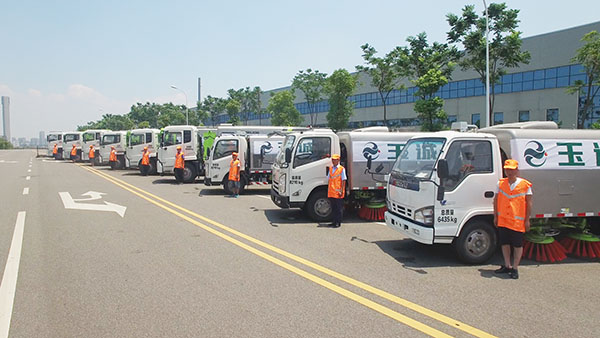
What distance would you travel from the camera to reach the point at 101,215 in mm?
10797

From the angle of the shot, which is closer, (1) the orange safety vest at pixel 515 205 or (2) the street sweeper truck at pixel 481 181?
(1) the orange safety vest at pixel 515 205

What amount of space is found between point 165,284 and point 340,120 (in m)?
34.7

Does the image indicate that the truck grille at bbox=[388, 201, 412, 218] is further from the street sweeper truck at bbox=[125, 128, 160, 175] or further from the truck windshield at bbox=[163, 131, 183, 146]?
the street sweeper truck at bbox=[125, 128, 160, 175]

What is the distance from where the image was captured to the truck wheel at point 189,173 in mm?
20375

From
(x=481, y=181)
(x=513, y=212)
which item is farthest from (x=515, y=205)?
(x=481, y=181)

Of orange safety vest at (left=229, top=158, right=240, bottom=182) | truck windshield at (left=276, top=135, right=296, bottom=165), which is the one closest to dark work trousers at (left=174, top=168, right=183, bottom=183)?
orange safety vest at (left=229, top=158, right=240, bottom=182)

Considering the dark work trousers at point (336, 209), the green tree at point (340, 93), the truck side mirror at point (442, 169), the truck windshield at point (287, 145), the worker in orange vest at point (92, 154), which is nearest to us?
the truck side mirror at point (442, 169)

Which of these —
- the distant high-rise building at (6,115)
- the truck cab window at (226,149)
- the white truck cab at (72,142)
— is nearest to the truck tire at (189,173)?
the truck cab window at (226,149)

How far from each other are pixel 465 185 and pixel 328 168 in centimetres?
410

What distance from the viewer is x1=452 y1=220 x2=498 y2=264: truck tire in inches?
262

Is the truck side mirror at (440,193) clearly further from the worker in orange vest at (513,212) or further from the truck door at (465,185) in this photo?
the worker in orange vest at (513,212)

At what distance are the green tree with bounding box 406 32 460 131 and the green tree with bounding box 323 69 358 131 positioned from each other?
19.4 ft

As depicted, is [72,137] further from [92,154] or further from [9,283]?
[9,283]

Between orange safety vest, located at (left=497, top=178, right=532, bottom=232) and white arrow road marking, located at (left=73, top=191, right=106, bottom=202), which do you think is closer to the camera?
orange safety vest, located at (left=497, top=178, right=532, bottom=232)
